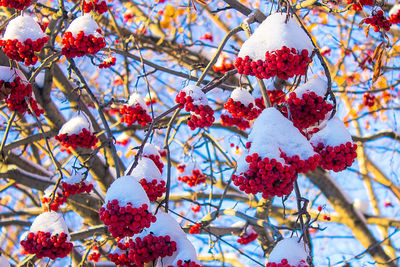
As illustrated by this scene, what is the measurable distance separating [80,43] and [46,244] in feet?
3.87

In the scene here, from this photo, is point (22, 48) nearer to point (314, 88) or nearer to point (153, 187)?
point (153, 187)

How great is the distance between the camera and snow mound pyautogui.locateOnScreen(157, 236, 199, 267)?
76.7 inches

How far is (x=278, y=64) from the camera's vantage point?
165cm

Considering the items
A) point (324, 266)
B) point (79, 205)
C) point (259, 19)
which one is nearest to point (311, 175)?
point (324, 266)

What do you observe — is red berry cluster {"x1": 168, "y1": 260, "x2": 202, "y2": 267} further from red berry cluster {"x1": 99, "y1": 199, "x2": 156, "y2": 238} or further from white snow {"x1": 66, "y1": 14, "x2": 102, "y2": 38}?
white snow {"x1": 66, "y1": 14, "x2": 102, "y2": 38}

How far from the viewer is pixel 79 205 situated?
4.46 meters

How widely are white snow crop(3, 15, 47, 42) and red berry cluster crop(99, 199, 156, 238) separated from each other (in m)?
1.25

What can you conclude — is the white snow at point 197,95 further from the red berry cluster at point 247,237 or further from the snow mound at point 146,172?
the red berry cluster at point 247,237

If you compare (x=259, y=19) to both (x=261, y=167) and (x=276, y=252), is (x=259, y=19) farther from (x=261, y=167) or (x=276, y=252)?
(x=276, y=252)

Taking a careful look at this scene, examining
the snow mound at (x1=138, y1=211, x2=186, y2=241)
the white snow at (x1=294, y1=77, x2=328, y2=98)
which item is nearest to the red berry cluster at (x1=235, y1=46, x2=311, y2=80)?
the white snow at (x1=294, y1=77, x2=328, y2=98)

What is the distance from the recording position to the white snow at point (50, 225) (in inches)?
91.8

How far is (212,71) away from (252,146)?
346 centimetres

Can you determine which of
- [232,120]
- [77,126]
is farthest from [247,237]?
[77,126]

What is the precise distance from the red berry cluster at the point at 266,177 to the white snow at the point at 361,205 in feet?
14.8
